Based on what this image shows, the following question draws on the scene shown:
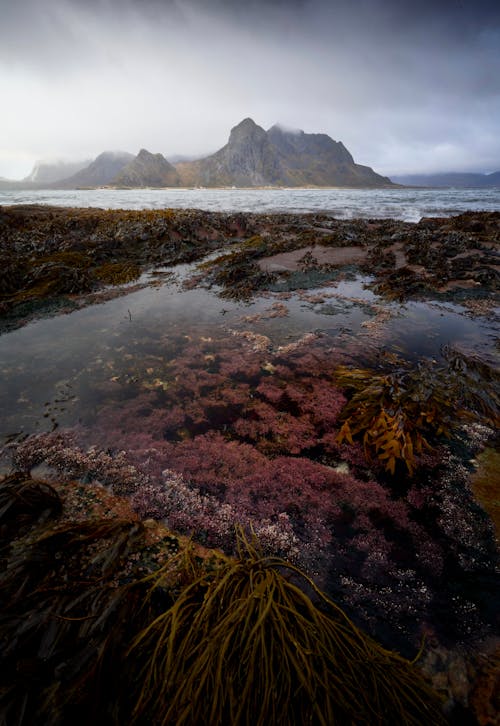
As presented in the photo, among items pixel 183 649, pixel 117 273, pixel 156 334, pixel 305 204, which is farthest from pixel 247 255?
pixel 305 204

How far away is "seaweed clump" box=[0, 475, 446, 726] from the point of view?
4.62 ft

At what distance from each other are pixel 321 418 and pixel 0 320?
6995mm

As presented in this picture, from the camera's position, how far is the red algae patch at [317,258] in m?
10.6

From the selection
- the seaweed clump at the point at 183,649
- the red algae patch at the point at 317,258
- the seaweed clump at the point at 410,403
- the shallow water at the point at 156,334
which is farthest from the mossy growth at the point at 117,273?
the seaweed clump at the point at 183,649

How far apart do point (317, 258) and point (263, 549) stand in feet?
37.0

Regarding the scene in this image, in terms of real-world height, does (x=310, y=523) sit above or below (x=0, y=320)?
below

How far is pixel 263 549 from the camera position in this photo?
2.27 meters

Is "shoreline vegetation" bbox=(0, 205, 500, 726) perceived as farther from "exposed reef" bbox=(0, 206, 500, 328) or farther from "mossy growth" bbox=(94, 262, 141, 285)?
"mossy growth" bbox=(94, 262, 141, 285)

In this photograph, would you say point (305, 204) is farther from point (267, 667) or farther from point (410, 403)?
point (267, 667)

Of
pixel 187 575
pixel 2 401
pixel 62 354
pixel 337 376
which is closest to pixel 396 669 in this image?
pixel 187 575

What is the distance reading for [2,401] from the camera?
383 centimetres

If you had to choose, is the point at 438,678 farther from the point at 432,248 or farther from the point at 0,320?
the point at 432,248

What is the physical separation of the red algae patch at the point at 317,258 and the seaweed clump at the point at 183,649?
9220 millimetres

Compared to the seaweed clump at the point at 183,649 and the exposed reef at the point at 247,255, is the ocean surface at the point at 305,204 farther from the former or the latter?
the seaweed clump at the point at 183,649
